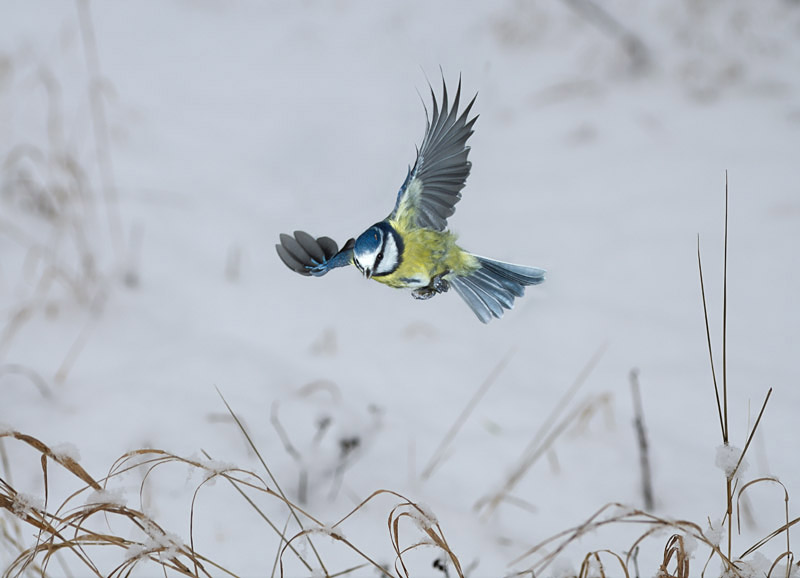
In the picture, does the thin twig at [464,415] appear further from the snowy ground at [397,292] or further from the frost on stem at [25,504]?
the frost on stem at [25,504]

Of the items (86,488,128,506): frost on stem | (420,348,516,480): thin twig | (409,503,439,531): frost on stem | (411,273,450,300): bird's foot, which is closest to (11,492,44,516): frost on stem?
(86,488,128,506): frost on stem

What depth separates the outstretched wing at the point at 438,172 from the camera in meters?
0.28

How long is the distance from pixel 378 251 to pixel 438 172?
45mm

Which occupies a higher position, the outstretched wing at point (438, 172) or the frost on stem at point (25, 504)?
the outstretched wing at point (438, 172)

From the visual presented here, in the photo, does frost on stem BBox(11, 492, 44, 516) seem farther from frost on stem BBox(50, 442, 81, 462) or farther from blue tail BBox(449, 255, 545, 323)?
blue tail BBox(449, 255, 545, 323)

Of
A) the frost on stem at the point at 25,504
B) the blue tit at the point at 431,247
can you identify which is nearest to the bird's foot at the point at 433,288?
the blue tit at the point at 431,247

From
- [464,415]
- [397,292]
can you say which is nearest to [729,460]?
[397,292]

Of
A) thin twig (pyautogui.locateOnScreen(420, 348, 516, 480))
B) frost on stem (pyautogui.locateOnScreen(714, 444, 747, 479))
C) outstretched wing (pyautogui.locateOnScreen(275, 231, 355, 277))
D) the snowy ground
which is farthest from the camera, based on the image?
thin twig (pyautogui.locateOnScreen(420, 348, 516, 480))

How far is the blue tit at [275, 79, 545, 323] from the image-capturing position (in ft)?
0.86

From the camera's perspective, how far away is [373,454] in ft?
4.35

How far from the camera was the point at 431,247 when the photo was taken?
0.30 m

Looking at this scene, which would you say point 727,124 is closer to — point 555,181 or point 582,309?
point 555,181

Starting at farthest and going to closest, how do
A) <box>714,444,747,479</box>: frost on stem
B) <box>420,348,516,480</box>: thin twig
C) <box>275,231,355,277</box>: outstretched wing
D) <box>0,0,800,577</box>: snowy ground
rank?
<box>420,348,516,480</box>: thin twig → <box>0,0,800,577</box>: snowy ground → <box>714,444,747,479</box>: frost on stem → <box>275,231,355,277</box>: outstretched wing

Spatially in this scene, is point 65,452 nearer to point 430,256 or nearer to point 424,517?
point 424,517
